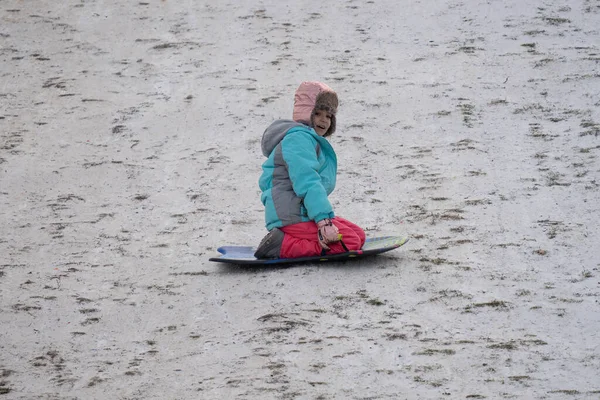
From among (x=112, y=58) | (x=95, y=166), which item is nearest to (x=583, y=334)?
(x=95, y=166)

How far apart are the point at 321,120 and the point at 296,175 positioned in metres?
0.39

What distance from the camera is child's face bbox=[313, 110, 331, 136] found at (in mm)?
4680

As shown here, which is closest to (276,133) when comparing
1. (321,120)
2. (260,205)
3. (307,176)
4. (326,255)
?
(321,120)

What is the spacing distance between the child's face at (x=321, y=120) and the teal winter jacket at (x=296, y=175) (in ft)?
0.31

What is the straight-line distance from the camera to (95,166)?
21.1ft

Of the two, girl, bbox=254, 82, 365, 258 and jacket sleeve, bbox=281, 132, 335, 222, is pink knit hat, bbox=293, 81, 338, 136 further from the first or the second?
jacket sleeve, bbox=281, 132, 335, 222

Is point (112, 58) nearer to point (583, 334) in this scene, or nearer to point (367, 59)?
point (367, 59)

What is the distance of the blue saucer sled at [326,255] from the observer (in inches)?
177

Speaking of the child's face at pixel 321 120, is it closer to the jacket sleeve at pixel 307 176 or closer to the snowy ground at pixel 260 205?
the jacket sleeve at pixel 307 176

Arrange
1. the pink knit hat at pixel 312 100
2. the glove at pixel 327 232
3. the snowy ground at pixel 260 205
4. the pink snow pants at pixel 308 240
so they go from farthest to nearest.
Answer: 1. the pink knit hat at pixel 312 100
2. the pink snow pants at pixel 308 240
3. the glove at pixel 327 232
4. the snowy ground at pixel 260 205

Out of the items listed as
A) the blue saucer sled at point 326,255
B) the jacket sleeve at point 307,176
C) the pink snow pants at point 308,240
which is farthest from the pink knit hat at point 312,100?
the blue saucer sled at point 326,255

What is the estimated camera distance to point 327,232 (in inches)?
175

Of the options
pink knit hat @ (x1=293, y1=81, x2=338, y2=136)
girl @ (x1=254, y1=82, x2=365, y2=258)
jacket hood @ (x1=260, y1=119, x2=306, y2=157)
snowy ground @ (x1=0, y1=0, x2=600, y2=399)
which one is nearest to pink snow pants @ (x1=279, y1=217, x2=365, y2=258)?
girl @ (x1=254, y1=82, x2=365, y2=258)

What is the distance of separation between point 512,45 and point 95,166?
3996 millimetres
